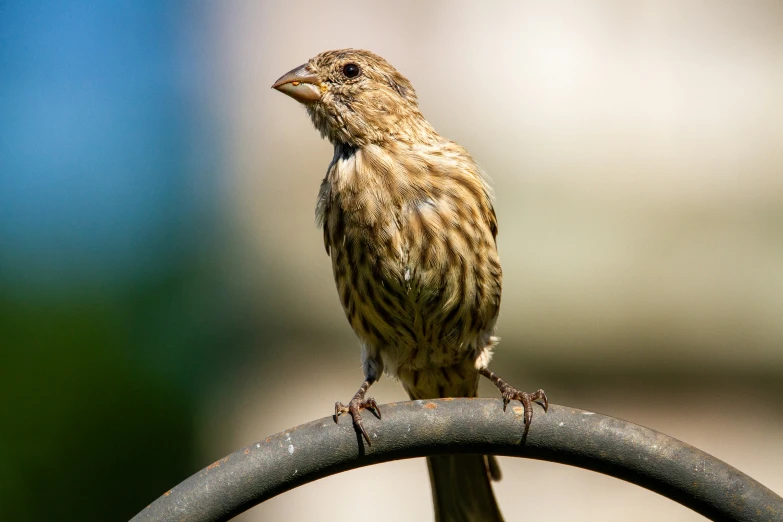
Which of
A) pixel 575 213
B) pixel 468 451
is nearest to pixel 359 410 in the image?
pixel 468 451

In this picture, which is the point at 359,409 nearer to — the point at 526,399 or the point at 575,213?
the point at 526,399

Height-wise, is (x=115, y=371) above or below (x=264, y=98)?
below

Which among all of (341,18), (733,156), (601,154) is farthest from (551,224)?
(341,18)

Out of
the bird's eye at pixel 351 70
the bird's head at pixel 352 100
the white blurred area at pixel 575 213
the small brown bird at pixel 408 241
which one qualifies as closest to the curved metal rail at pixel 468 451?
the small brown bird at pixel 408 241

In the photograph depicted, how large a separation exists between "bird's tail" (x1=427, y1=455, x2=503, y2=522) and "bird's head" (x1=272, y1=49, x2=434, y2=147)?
1.64 metres

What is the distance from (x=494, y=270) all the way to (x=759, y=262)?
4.86m

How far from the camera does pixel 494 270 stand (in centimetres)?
490

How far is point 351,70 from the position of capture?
5078 mm

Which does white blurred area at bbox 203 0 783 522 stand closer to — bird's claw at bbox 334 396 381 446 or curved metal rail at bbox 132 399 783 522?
bird's claw at bbox 334 396 381 446

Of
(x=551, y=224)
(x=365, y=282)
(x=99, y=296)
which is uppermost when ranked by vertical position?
(x=551, y=224)

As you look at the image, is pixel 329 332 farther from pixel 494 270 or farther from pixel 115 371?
pixel 494 270

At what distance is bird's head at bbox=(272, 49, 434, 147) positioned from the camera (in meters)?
4.99

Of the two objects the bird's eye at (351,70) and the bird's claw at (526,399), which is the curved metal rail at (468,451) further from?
the bird's eye at (351,70)

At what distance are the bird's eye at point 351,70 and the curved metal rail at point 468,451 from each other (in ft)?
7.22
